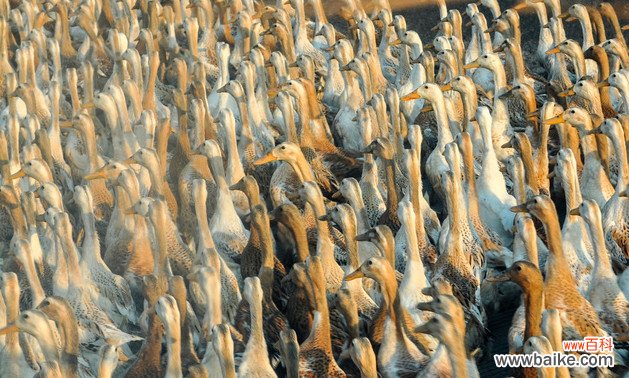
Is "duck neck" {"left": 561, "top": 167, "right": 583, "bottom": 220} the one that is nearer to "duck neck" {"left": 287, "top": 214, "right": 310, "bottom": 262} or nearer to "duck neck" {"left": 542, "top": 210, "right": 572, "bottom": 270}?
"duck neck" {"left": 542, "top": 210, "right": 572, "bottom": 270}

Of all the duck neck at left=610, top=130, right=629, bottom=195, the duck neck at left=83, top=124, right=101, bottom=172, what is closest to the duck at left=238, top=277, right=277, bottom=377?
the duck neck at left=610, top=130, right=629, bottom=195

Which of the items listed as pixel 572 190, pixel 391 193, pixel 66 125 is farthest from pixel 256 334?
pixel 66 125

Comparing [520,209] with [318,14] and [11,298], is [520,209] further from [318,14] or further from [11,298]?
[318,14]

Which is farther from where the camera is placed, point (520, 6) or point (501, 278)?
point (520, 6)

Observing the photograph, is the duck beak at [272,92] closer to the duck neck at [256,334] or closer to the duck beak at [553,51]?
the duck beak at [553,51]

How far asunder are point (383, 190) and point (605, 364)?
3852mm

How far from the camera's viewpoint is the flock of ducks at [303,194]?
976cm

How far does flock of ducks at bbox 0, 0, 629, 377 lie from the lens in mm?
9758

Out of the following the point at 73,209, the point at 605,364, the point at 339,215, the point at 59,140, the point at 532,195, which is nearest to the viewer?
the point at 605,364

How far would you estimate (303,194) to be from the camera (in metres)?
11.6

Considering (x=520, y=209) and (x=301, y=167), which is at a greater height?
(x=301, y=167)

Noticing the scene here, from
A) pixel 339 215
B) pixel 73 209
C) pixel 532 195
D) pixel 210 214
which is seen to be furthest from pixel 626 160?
pixel 73 209

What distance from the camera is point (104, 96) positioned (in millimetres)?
13922

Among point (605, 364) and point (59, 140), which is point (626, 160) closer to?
point (605, 364)
